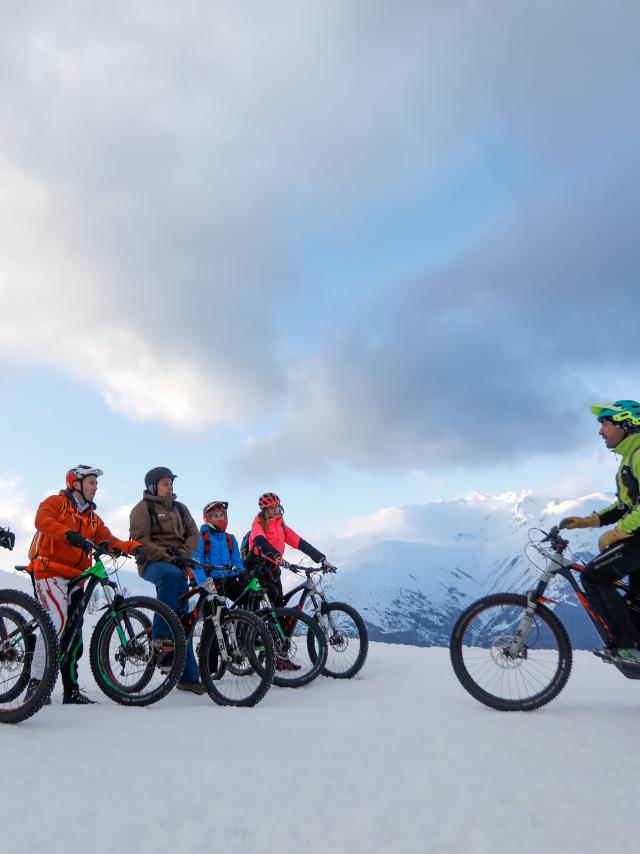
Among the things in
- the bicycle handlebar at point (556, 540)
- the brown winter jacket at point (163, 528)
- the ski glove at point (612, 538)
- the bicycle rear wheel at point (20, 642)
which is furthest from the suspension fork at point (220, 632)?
the ski glove at point (612, 538)

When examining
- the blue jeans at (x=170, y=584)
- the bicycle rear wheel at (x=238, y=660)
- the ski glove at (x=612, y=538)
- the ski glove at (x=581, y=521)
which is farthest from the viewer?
the blue jeans at (x=170, y=584)

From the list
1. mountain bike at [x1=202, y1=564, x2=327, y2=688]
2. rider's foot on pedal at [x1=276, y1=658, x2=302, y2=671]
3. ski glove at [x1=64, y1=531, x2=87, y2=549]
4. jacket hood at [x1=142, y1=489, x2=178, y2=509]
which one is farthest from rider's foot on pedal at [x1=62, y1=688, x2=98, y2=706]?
rider's foot on pedal at [x1=276, y1=658, x2=302, y2=671]

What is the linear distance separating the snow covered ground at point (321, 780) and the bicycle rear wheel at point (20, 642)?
381mm

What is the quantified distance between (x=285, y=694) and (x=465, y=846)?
475cm

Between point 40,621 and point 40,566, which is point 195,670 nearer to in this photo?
point 40,566

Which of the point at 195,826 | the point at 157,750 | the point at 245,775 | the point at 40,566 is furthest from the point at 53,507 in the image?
the point at 195,826

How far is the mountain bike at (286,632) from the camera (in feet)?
27.1

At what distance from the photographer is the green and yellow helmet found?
6.09m

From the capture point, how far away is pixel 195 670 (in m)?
7.62

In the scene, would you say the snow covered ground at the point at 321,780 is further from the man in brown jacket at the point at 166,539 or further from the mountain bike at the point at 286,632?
the mountain bike at the point at 286,632

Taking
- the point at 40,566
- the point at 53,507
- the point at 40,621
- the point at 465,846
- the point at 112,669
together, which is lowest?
the point at 465,846

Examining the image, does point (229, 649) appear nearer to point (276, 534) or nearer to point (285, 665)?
point (285, 665)

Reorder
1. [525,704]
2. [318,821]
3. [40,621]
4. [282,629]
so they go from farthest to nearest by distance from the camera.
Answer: [282,629]
[525,704]
[40,621]
[318,821]

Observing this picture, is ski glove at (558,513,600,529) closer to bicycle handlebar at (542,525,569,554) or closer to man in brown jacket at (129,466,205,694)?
bicycle handlebar at (542,525,569,554)
